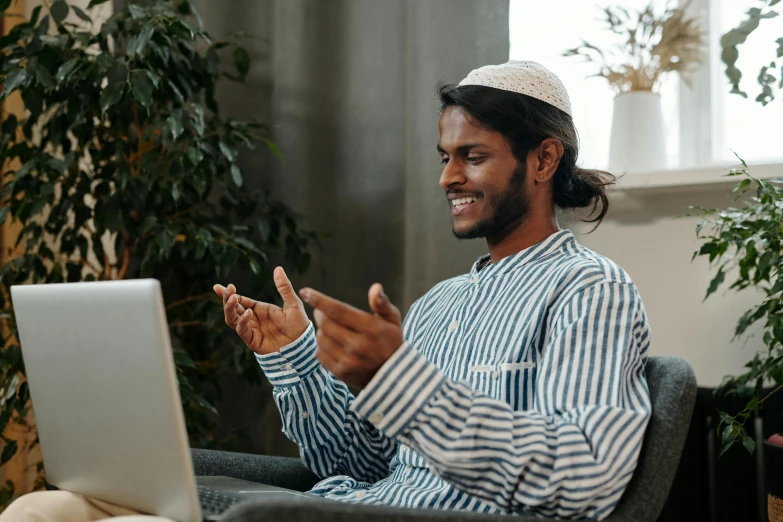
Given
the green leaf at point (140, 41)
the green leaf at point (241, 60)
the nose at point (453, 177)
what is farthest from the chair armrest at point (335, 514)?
the green leaf at point (241, 60)

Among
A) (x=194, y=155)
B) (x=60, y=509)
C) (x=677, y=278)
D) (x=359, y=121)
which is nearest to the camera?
(x=60, y=509)

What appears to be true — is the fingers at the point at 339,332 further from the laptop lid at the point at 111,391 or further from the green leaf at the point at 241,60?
the green leaf at the point at 241,60

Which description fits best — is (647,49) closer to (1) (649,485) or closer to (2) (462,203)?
(2) (462,203)

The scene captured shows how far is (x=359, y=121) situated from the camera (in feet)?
→ 7.20

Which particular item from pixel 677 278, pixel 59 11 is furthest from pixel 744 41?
pixel 59 11

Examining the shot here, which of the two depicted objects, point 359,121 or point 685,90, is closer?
point 685,90

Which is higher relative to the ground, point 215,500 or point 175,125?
point 175,125

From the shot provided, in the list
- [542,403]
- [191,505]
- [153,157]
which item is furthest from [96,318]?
[153,157]

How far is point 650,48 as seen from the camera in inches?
73.4

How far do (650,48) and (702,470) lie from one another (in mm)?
914

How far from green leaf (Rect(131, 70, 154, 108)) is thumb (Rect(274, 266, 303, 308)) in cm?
76

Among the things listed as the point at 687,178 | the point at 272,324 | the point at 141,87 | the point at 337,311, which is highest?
the point at 141,87

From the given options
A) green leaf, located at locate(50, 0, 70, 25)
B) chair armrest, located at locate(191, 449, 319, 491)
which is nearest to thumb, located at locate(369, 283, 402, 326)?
chair armrest, located at locate(191, 449, 319, 491)

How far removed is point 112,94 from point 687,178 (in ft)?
4.15
